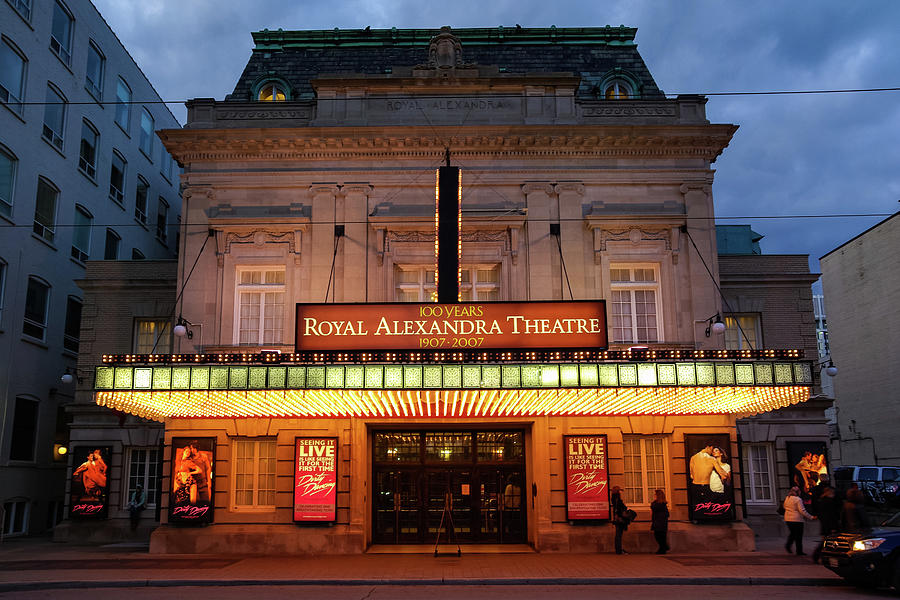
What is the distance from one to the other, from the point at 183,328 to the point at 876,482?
27.5 m

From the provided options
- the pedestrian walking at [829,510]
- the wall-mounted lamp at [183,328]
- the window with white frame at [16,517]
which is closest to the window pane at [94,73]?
the wall-mounted lamp at [183,328]

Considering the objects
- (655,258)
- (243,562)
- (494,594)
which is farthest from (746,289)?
(243,562)

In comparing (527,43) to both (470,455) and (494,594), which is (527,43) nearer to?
(470,455)

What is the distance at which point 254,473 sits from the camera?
20094 millimetres

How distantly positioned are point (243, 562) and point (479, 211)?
11452 mm

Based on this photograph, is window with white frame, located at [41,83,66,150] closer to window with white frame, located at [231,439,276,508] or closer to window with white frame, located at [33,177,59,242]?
window with white frame, located at [33,177,59,242]

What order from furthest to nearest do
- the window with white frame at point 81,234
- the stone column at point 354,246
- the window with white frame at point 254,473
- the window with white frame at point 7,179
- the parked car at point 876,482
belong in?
the window with white frame at point 81,234, the parked car at point 876,482, the window with white frame at point 7,179, the stone column at point 354,246, the window with white frame at point 254,473

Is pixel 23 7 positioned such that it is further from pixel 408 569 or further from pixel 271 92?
pixel 408 569

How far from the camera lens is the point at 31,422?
26.9 meters

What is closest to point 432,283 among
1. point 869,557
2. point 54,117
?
point 869,557

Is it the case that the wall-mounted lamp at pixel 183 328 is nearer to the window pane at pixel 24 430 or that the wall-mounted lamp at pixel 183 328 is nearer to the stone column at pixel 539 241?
the stone column at pixel 539 241

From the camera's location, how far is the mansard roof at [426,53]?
24.7m

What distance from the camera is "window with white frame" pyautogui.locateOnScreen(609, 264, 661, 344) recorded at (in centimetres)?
2105

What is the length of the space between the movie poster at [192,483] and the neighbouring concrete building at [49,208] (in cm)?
839
